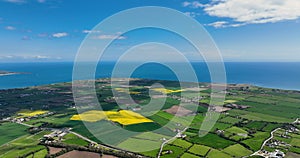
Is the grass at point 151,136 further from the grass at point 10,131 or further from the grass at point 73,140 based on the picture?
the grass at point 10,131

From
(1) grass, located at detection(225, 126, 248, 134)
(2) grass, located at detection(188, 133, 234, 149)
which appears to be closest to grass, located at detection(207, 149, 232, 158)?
(2) grass, located at detection(188, 133, 234, 149)

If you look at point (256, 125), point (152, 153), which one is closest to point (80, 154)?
point (152, 153)

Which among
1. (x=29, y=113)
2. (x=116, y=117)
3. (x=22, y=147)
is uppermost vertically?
(x=29, y=113)

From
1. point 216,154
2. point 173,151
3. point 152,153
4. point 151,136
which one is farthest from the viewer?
point 151,136

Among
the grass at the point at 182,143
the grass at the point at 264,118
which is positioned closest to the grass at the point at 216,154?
the grass at the point at 182,143

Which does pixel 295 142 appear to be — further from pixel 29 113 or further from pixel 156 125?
pixel 29 113
